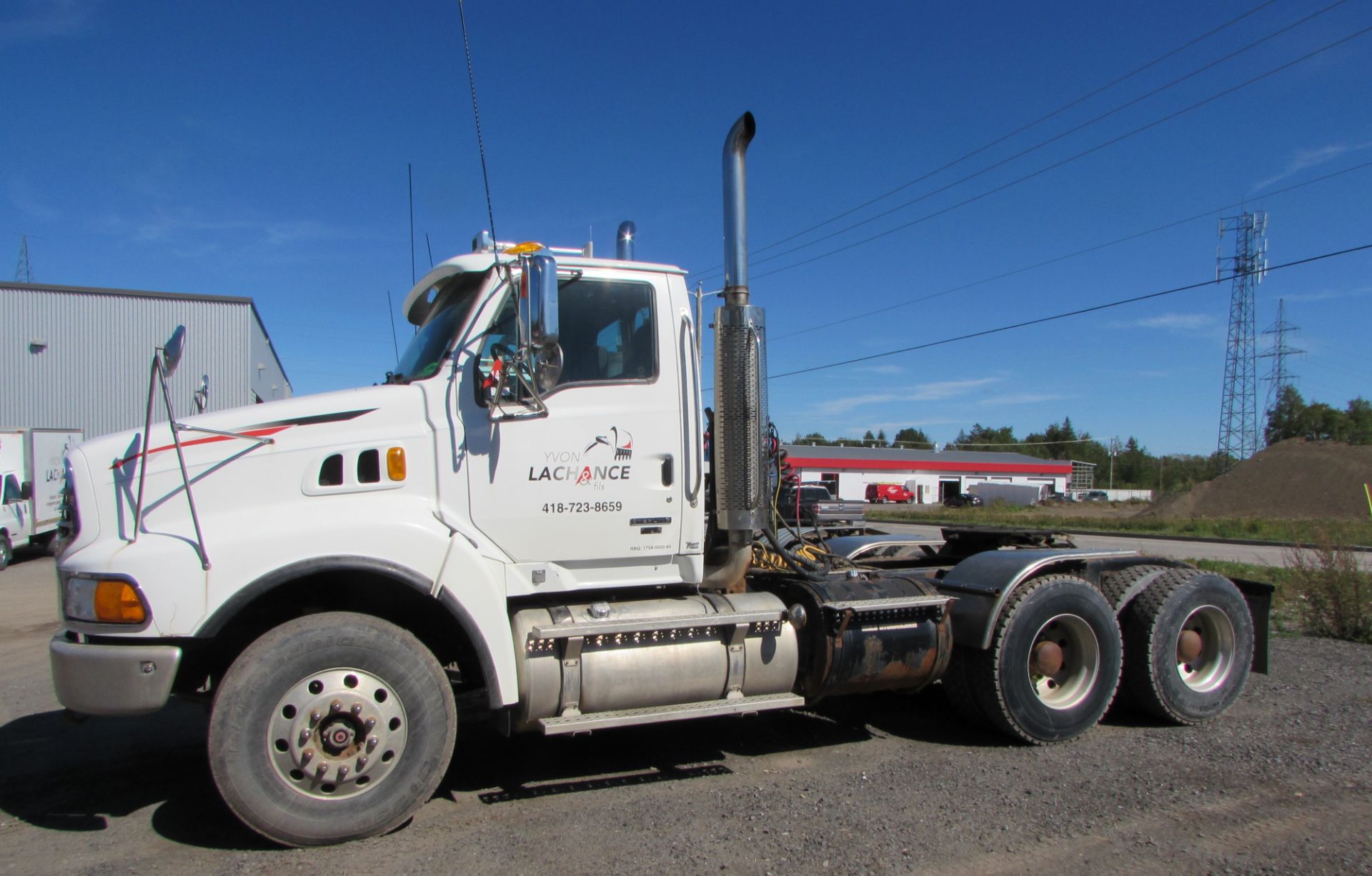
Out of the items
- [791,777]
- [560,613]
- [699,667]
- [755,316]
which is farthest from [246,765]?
[755,316]

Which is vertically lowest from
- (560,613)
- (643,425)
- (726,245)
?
(560,613)

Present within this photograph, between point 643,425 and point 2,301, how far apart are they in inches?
1020

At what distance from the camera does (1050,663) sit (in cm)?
563

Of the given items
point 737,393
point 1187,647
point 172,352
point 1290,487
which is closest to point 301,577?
point 172,352

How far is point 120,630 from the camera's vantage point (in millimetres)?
3771

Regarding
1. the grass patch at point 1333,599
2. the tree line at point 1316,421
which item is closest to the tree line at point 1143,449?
the tree line at point 1316,421

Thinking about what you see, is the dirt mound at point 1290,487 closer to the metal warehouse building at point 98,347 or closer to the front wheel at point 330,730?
the metal warehouse building at point 98,347

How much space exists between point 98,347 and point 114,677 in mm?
24419

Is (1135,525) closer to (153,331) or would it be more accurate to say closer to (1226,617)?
(1226,617)

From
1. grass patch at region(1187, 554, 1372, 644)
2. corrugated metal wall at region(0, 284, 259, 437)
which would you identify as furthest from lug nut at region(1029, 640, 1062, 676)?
corrugated metal wall at region(0, 284, 259, 437)

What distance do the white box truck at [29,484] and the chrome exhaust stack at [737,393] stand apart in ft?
58.2

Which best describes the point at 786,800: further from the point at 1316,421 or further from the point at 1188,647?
the point at 1316,421

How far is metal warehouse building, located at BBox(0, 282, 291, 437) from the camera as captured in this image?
22.4 m

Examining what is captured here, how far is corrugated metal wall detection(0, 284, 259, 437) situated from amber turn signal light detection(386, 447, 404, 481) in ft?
67.2
